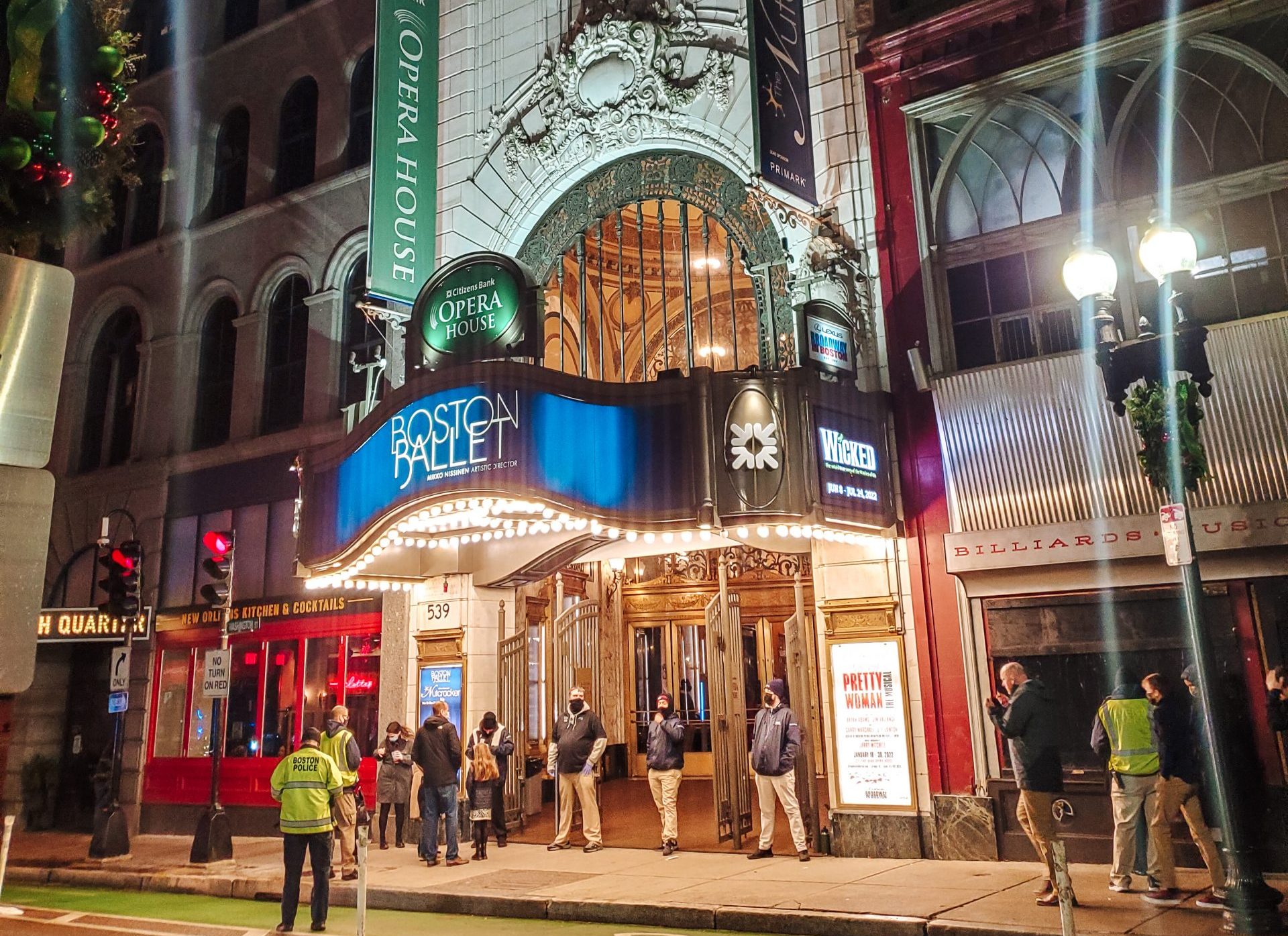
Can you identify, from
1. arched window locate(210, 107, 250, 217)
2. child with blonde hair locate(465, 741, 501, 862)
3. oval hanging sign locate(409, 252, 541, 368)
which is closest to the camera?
child with blonde hair locate(465, 741, 501, 862)

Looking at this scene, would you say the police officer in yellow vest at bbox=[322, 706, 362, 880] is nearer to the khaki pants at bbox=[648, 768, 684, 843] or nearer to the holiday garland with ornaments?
the khaki pants at bbox=[648, 768, 684, 843]

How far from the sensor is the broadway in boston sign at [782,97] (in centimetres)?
1283

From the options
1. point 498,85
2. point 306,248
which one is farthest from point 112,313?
point 498,85

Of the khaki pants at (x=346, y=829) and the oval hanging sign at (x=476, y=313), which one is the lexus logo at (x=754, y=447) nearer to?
the oval hanging sign at (x=476, y=313)

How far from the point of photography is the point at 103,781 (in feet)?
53.5

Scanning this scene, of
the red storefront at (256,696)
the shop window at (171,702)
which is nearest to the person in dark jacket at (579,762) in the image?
the red storefront at (256,696)

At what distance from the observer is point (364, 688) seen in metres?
17.7

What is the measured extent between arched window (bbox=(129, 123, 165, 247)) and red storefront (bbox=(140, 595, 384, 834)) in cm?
904

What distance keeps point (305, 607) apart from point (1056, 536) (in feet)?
41.9

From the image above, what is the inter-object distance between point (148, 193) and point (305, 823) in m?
18.6

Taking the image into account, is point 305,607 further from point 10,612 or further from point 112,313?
point 10,612

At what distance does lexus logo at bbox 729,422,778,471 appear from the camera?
12.3 m

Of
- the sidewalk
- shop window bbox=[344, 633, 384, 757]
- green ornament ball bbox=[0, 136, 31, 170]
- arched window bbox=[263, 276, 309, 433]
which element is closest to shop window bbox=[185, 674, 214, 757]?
shop window bbox=[344, 633, 384, 757]

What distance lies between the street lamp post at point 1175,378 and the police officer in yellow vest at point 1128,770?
608 mm
